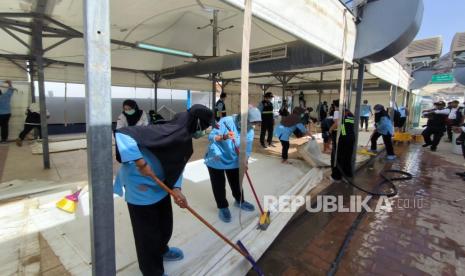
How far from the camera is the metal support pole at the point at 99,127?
988mm

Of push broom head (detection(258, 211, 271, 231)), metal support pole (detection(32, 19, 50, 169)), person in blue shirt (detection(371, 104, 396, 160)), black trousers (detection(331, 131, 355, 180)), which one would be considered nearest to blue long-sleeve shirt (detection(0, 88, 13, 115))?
metal support pole (detection(32, 19, 50, 169))

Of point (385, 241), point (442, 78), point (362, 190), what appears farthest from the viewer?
point (442, 78)

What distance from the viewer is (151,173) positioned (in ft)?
4.57

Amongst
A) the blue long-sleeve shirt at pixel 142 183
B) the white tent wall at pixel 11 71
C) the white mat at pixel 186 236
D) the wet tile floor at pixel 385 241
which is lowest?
the wet tile floor at pixel 385 241

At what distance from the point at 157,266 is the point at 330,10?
3198 mm

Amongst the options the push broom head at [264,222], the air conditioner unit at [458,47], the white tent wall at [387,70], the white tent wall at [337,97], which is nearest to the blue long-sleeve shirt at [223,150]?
the push broom head at [264,222]

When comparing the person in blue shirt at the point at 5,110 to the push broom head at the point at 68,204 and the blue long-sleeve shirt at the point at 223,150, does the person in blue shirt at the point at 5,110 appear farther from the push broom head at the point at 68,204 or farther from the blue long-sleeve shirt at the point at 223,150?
the blue long-sleeve shirt at the point at 223,150

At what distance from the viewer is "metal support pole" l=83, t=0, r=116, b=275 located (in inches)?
38.9

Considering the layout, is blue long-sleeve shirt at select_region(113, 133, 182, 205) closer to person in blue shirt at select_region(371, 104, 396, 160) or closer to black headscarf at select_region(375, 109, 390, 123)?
person in blue shirt at select_region(371, 104, 396, 160)

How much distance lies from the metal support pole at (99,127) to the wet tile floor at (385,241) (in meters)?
1.37

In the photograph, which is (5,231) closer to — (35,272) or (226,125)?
(35,272)

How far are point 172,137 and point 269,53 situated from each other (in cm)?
389

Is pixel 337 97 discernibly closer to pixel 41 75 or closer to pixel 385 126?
pixel 385 126

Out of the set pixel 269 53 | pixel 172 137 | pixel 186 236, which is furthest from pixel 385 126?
pixel 172 137
